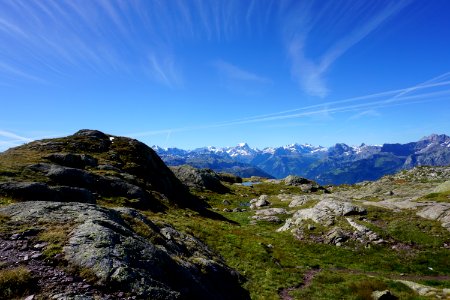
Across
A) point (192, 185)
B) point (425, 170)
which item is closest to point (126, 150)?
point (192, 185)

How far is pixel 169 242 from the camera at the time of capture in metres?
23.7

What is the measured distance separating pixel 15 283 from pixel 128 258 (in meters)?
4.83

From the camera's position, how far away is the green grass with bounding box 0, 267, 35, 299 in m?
12.4

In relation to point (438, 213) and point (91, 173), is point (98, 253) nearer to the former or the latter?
point (91, 173)

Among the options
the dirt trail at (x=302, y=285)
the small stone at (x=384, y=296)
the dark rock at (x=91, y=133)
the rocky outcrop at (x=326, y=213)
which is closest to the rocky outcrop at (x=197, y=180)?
the dark rock at (x=91, y=133)

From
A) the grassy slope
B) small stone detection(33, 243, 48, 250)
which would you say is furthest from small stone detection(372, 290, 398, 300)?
small stone detection(33, 243, 48, 250)

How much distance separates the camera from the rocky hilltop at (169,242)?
48.4ft

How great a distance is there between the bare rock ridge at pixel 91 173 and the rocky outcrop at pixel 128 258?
12.5 m

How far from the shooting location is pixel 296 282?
98.7ft

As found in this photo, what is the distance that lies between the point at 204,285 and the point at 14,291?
10.1 metres

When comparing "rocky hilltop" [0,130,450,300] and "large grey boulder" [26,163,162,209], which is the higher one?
"large grey boulder" [26,163,162,209]

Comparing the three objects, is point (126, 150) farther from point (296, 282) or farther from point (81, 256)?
point (81, 256)

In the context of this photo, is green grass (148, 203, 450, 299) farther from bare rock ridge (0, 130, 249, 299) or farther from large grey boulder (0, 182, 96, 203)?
large grey boulder (0, 182, 96, 203)

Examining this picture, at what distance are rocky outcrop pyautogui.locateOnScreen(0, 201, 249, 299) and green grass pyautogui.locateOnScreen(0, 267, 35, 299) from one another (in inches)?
77.5
